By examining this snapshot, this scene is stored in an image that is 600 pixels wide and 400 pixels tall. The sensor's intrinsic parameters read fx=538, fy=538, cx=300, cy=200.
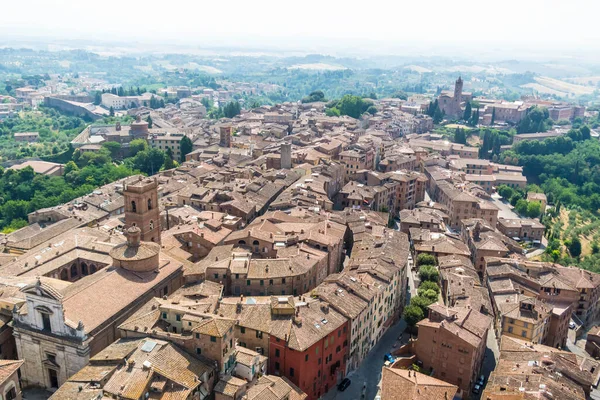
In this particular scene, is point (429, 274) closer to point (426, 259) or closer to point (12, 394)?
point (426, 259)

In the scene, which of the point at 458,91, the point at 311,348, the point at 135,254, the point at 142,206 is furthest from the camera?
the point at 458,91

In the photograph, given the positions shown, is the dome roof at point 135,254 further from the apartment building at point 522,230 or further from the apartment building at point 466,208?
the apartment building at point 522,230

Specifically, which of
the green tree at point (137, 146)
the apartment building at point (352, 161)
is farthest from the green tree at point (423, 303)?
the green tree at point (137, 146)

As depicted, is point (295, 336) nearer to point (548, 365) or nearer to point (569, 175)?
point (548, 365)

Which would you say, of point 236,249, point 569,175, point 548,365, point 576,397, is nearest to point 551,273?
point 548,365

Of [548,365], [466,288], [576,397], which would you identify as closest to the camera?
[576,397]

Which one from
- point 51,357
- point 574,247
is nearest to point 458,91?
point 574,247

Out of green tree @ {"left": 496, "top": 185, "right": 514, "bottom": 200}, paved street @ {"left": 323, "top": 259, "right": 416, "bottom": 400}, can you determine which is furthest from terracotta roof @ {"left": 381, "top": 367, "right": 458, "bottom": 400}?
green tree @ {"left": 496, "top": 185, "right": 514, "bottom": 200}

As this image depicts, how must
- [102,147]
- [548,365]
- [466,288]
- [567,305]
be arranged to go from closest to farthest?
1. [548,365]
2. [466,288]
3. [567,305]
4. [102,147]
